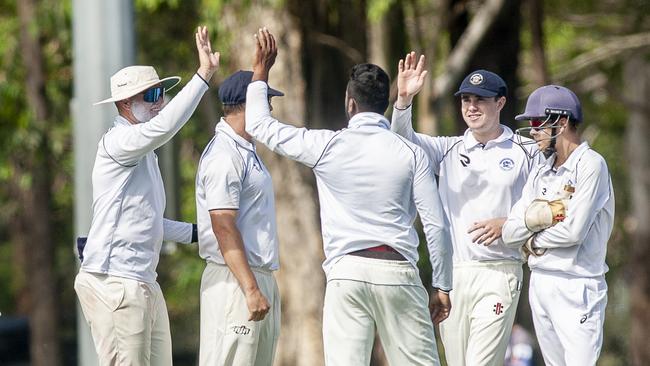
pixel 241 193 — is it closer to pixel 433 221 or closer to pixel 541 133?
pixel 433 221

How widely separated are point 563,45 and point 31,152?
10.6m

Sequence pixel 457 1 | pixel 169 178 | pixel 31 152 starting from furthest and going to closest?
pixel 31 152 < pixel 457 1 < pixel 169 178

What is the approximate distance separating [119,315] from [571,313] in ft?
7.36

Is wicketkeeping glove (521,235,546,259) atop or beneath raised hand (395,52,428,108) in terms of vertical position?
beneath

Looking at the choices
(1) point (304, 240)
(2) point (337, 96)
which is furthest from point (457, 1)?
(1) point (304, 240)

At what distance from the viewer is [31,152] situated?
21.8 m

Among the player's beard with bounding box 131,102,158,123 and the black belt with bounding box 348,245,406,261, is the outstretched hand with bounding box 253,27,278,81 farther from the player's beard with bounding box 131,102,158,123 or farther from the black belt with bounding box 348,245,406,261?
the black belt with bounding box 348,245,406,261

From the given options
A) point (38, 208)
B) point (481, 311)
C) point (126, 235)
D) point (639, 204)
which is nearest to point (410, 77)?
point (481, 311)

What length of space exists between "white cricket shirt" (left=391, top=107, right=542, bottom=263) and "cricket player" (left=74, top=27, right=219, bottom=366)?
1.30 meters

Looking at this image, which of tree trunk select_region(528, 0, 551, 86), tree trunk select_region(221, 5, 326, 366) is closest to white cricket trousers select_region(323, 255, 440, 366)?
tree trunk select_region(221, 5, 326, 366)

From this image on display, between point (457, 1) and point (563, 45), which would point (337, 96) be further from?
point (563, 45)

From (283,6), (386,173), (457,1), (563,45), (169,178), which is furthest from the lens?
(563,45)

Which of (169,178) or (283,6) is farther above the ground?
(283,6)

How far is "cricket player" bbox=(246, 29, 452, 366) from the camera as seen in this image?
7.58 metres
